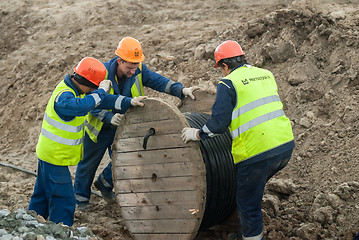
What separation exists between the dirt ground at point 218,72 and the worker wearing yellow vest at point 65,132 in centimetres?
71

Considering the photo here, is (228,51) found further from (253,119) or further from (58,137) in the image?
(58,137)

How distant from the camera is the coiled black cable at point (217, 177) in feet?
15.3

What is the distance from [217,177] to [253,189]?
0.47 meters

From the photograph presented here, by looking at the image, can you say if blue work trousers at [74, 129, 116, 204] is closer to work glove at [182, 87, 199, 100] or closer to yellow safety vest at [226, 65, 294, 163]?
work glove at [182, 87, 199, 100]

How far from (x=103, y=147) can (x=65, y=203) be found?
1077mm

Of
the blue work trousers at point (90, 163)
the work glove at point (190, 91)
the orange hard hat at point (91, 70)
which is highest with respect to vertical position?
the orange hard hat at point (91, 70)

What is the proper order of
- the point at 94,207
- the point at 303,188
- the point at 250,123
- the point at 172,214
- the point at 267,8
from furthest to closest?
the point at 267,8, the point at 94,207, the point at 303,188, the point at 172,214, the point at 250,123

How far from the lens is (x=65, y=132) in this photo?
4871 millimetres

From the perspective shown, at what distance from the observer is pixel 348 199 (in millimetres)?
5219

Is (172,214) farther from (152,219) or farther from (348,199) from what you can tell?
(348,199)

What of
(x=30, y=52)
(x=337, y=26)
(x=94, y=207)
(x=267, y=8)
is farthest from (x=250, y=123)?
(x=30, y=52)

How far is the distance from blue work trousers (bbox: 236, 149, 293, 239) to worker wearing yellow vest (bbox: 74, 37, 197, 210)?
1585 mm

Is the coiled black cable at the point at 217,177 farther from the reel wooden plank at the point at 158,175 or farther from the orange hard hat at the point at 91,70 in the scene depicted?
the orange hard hat at the point at 91,70

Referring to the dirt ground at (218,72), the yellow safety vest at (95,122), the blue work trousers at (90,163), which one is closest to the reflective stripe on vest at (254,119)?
the dirt ground at (218,72)
